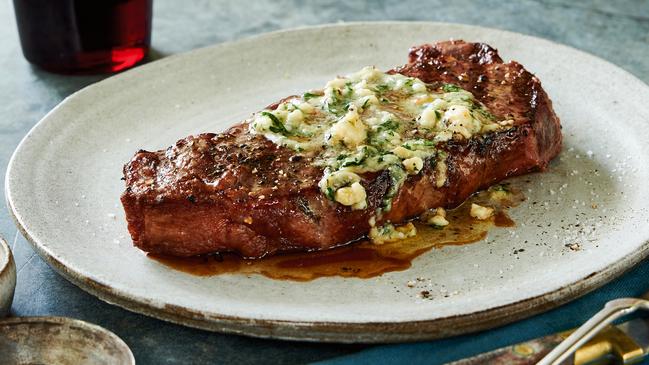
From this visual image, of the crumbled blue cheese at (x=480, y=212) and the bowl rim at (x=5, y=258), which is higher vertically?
the crumbled blue cheese at (x=480, y=212)

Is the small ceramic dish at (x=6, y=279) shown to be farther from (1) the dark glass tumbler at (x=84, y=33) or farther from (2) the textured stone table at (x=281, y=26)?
(1) the dark glass tumbler at (x=84, y=33)

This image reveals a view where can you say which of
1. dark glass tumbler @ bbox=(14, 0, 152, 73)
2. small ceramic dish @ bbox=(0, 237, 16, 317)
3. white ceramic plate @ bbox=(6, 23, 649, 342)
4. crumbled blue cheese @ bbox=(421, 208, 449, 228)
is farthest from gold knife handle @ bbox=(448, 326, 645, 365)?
dark glass tumbler @ bbox=(14, 0, 152, 73)

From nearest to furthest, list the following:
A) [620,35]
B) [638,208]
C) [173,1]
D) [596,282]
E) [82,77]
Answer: [596,282]
[638,208]
[82,77]
[620,35]
[173,1]

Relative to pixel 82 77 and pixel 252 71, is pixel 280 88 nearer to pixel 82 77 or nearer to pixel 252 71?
pixel 252 71

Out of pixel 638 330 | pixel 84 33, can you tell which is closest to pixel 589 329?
pixel 638 330

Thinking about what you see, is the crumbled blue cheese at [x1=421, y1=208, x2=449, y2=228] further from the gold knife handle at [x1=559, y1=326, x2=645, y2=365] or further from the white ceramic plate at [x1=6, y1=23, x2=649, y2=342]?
the gold knife handle at [x1=559, y1=326, x2=645, y2=365]

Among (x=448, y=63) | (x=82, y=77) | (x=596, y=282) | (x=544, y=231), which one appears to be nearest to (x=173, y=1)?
(x=82, y=77)

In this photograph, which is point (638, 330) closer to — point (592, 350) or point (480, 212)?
point (592, 350)

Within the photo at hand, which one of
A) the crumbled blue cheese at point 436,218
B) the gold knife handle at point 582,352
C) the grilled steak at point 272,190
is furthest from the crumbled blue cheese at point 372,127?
the gold knife handle at point 582,352
